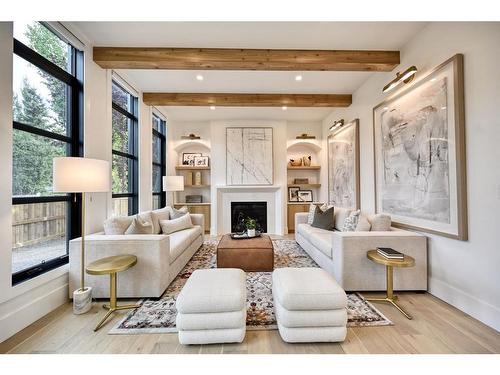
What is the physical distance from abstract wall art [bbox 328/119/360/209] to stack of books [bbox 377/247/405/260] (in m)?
1.80

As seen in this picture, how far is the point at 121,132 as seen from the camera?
11.9 ft

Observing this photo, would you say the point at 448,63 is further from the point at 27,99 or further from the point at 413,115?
the point at 27,99

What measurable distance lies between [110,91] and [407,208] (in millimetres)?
4335

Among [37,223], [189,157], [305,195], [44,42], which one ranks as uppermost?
[44,42]

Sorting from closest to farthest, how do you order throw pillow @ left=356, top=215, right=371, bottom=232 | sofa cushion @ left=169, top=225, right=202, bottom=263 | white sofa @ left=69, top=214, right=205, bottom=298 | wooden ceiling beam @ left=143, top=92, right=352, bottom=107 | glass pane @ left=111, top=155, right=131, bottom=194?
white sofa @ left=69, top=214, right=205, bottom=298 → sofa cushion @ left=169, top=225, right=202, bottom=263 → throw pillow @ left=356, top=215, right=371, bottom=232 → glass pane @ left=111, top=155, right=131, bottom=194 → wooden ceiling beam @ left=143, top=92, right=352, bottom=107

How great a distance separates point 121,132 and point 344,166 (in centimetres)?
426

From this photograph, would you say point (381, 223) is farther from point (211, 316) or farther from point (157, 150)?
point (157, 150)

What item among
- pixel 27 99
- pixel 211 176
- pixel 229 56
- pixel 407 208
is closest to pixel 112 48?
pixel 27 99

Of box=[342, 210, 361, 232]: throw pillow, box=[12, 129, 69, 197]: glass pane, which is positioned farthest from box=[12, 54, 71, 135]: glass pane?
box=[342, 210, 361, 232]: throw pillow

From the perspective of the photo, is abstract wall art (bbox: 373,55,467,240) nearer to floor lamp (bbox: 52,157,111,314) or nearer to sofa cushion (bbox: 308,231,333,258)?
sofa cushion (bbox: 308,231,333,258)

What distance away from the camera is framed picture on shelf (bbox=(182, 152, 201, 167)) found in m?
6.02

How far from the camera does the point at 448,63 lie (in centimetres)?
213

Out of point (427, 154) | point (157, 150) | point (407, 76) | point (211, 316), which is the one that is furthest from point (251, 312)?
point (157, 150)
